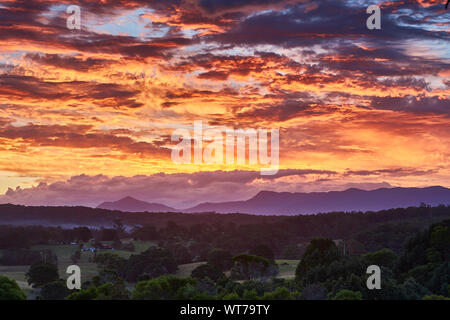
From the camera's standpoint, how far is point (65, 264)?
472 feet

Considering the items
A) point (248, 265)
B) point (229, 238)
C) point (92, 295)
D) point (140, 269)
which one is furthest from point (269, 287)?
point (229, 238)

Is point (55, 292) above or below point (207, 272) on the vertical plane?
above

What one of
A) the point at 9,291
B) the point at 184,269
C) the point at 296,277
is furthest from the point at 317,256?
the point at 9,291

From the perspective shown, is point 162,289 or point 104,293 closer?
point 162,289

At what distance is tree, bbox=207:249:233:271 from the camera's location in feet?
387

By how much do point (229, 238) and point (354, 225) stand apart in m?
47.2

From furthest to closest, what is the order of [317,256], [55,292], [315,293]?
[317,256] < [55,292] < [315,293]

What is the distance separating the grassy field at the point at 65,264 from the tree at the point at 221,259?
24.8 meters

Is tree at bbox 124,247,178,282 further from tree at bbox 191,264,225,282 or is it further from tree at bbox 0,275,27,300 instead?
tree at bbox 0,275,27,300

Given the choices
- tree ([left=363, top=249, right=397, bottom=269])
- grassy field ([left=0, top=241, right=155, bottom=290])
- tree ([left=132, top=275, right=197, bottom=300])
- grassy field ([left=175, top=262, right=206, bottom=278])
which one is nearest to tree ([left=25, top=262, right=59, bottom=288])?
grassy field ([left=0, top=241, right=155, bottom=290])

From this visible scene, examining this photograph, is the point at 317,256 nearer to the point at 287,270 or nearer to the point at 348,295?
the point at 287,270

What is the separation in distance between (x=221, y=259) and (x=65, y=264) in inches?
1810

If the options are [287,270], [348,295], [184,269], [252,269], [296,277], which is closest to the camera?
[348,295]
